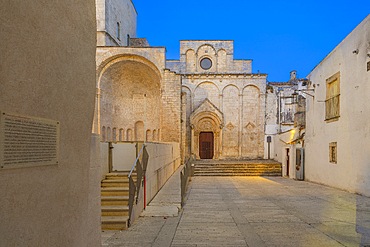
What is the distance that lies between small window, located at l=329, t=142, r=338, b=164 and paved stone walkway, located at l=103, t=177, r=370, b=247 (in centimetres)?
289

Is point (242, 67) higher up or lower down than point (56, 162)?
higher up

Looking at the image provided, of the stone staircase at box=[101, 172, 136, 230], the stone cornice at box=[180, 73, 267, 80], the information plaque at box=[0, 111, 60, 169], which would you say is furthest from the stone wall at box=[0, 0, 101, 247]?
the stone cornice at box=[180, 73, 267, 80]

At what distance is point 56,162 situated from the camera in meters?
2.56

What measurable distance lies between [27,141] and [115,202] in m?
4.73

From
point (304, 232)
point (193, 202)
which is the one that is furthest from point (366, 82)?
point (193, 202)

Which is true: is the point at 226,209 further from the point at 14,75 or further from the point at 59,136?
the point at 14,75

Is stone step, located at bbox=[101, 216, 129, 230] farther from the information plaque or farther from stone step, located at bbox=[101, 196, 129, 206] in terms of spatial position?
the information plaque

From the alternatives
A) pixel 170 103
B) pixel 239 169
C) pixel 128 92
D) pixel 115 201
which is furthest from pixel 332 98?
pixel 128 92

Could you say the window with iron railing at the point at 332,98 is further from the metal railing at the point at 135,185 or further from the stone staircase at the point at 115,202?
the stone staircase at the point at 115,202

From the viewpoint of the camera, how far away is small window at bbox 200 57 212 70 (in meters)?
28.5

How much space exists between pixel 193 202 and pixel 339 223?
415 cm

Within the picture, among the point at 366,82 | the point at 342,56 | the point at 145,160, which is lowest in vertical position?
the point at 145,160

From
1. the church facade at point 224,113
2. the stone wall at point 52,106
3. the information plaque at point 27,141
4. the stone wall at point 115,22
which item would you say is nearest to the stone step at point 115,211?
the stone wall at point 52,106

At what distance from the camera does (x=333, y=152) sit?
1226cm
